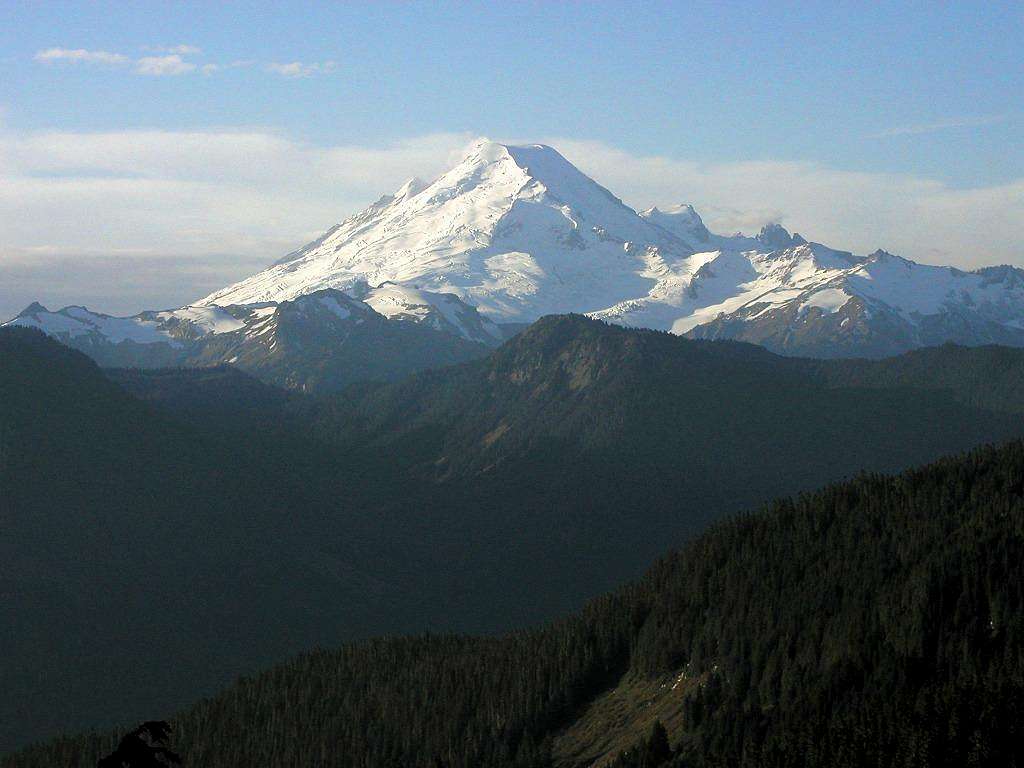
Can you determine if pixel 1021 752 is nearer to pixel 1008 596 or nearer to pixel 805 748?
pixel 805 748

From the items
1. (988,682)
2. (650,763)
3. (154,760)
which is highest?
(154,760)

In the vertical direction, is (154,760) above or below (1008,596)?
above

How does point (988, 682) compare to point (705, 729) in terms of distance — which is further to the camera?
point (705, 729)

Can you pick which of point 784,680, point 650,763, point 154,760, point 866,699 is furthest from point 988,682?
point 154,760

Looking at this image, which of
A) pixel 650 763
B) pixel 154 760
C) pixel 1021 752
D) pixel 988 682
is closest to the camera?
pixel 154 760

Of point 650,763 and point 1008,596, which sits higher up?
point 1008,596

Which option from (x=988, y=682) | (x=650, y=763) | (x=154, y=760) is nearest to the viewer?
(x=154, y=760)

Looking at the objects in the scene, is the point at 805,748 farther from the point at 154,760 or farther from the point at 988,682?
the point at 154,760

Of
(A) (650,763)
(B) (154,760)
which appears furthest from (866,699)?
(B) (154,760)

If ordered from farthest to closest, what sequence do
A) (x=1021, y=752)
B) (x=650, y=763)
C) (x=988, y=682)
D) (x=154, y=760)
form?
(x=650, y=763)
(x=988, y=682)
(x=1021, y=752)
(x=154, y=760)
